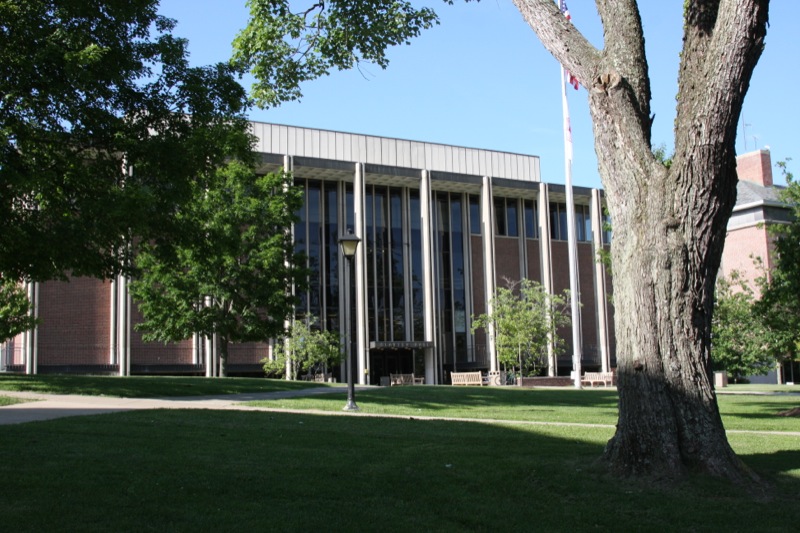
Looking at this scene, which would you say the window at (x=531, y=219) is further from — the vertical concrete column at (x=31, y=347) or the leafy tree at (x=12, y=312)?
the leafy tree at (x=12, y=312)

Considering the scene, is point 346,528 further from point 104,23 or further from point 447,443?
point 104,23

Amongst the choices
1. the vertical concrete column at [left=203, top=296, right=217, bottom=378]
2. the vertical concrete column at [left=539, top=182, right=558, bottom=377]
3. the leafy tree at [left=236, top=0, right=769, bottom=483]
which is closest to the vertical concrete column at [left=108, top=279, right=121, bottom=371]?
the vertical concrete column at [left=203, top=296, right=217, bottom=378]

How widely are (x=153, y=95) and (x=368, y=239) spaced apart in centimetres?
2920

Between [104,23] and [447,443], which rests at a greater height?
[104,23]

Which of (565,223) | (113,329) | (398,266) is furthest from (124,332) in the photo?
(565,223)

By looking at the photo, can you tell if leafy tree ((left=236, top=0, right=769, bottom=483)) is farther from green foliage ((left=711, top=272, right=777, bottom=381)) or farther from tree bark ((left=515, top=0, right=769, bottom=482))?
green foliage ((left=711, top=272, right=777, bottom=381))

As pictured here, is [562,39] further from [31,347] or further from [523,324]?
[31,347]

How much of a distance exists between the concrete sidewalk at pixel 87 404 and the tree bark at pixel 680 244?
9098 mm

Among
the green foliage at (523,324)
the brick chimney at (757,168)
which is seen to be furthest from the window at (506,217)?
the brick chimney at (757,168)

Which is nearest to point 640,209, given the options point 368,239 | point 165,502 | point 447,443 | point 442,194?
point 447,443

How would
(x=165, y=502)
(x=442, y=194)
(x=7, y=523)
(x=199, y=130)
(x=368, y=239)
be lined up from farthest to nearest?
(x=442, y=194) → (x=368, y=239) → (x=199, y=130) → (x=165, y=502) → (x=7, y=523)

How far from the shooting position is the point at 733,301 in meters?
22.1

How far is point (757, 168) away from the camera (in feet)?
179

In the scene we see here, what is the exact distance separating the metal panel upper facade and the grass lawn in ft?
113
